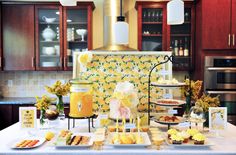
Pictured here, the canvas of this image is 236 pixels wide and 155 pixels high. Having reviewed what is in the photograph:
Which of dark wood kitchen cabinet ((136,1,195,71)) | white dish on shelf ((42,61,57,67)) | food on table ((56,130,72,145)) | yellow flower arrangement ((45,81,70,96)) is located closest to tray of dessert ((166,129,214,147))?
food on table ((56,130,72,145))

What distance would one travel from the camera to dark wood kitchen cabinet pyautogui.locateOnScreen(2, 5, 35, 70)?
13.3 feet

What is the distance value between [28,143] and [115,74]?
1.04 metres

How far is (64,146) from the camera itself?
164 centimetres

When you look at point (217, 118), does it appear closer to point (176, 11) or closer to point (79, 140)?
point (176, 11)

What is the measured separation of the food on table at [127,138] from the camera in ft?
5.56

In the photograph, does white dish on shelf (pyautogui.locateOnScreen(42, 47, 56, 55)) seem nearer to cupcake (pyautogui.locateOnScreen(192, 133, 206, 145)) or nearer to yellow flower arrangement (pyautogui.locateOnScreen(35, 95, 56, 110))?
yellow flower arrangement (pyautogui.locateOnScreen(35, 95, 56, 110))

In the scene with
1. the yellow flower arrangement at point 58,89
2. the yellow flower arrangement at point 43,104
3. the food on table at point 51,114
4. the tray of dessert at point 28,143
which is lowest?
the tray of dessert at point 28,143

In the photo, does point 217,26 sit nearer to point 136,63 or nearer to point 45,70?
point 136,63

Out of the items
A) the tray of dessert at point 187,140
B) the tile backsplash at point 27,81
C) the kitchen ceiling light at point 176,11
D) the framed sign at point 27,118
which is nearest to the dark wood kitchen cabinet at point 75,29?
the tile backsplash at point 27,81

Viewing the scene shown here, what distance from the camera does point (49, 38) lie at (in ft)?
13.5

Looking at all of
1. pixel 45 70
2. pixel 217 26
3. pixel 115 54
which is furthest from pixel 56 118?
pixel 217 26

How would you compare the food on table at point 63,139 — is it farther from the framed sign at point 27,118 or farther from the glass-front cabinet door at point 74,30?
the glass-front cabinet door at point 74,30

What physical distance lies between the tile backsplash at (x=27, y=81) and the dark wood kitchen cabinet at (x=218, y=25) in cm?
221

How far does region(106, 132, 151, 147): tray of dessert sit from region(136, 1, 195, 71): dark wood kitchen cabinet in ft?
8.01
